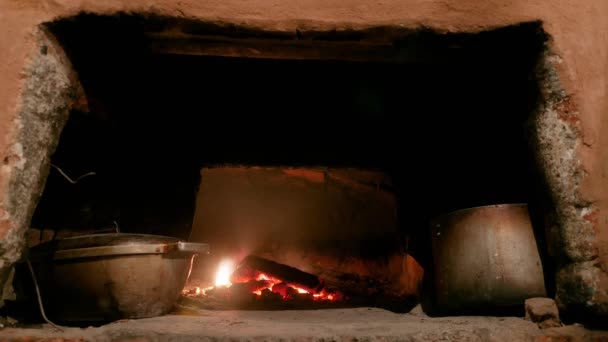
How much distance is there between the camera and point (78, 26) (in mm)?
1673

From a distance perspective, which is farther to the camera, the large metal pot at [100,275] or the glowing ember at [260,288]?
the glowing ember at [260,288]

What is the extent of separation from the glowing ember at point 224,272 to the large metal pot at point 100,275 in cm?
180

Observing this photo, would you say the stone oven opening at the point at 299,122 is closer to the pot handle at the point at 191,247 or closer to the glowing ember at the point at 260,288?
the glowing ember at the point at 260,288

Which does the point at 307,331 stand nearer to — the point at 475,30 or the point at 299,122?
the point at 475,30

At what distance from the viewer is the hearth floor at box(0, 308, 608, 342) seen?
1.49m

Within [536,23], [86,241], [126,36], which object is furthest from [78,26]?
[536,23]

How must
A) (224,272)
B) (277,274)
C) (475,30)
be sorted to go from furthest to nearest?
(224,272) < (277,274) < (475,30)

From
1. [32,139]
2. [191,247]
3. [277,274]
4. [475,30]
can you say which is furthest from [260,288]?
[475,30]

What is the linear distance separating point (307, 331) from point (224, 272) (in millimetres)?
2444

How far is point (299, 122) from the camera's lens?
2883mm

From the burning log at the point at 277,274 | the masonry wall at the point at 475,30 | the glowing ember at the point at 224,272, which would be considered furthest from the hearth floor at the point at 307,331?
the glowing ember at the point at 224,272

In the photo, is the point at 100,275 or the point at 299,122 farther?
the point at 299,122

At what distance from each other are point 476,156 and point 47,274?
95.6 inches

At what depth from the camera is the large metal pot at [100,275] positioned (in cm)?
176
